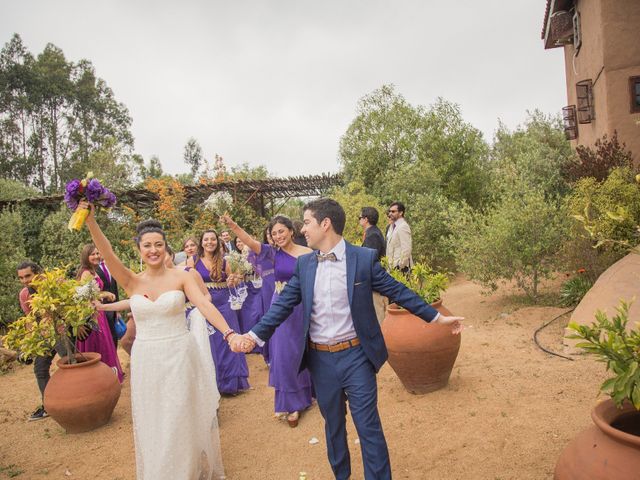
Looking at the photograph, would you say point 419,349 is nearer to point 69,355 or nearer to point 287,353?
point 287,353

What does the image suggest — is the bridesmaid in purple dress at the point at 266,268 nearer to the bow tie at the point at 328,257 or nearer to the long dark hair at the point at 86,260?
the long dark hair at the point at 86,260

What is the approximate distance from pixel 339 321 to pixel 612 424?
171cm

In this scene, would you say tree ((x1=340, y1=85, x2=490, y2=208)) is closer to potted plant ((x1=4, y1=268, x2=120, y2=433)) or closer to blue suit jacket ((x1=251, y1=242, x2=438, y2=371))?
potted plant ((x1=4, y1=268, x2=120, y2=433))

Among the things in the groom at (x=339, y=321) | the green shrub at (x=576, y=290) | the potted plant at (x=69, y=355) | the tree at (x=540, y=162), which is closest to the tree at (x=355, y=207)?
the tree at (x=540, y=162)

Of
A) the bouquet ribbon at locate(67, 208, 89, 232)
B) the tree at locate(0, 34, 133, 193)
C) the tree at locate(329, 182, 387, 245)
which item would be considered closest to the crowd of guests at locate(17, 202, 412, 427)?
the bouquet ribbon at locate(67, 208, 89, 232)

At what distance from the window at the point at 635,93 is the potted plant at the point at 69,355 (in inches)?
476

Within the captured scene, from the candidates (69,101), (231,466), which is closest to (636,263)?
(231,466)

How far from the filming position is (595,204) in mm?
7148

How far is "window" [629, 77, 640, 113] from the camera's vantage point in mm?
11781

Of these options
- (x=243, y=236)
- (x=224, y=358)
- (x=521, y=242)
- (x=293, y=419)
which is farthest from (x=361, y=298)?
(x=521, y=242)

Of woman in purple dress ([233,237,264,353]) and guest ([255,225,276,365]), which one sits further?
woman in purple dress ([233,237,264,353])

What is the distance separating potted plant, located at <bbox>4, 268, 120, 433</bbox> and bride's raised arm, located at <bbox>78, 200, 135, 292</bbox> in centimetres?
193

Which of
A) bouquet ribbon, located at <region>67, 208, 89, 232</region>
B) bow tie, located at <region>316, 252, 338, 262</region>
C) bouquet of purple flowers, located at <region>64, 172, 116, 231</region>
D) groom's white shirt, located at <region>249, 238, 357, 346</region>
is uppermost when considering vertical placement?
bouquet of purple flowers, located at <region>64, 172, 116, 231</region>

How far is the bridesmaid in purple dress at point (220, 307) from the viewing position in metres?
6.67
